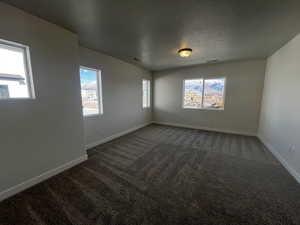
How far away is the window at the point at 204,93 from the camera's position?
441cm

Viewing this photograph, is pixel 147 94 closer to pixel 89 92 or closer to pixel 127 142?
pixel 127 142

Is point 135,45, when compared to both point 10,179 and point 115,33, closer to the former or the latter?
point 115,33

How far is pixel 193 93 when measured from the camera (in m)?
4.90

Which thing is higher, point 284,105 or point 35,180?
point 284,105

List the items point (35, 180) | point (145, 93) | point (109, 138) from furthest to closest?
point (145, 93) → point (109, 138) → point (35, 180)

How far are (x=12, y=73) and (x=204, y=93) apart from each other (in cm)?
507

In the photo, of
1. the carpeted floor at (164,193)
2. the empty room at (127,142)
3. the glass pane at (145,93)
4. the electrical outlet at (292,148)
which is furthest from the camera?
the glass pane at (145,93)

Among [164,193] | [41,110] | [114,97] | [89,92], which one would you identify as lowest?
[164,193]

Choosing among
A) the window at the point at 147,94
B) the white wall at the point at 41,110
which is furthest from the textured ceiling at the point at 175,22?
the window at the point at 147,94

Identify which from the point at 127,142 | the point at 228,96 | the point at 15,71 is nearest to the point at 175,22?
the point at 15,71

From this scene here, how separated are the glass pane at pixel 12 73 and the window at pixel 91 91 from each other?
1.26m

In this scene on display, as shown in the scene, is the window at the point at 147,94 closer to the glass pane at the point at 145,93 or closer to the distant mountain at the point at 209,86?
the glass pane at the point at 145,93

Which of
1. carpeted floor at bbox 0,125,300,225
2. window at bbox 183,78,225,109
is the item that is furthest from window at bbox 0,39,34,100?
window at bbox 183,78,225,109

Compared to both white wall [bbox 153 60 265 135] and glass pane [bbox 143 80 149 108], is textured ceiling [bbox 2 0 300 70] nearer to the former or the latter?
white wall [bbox 153 60 265 135]
